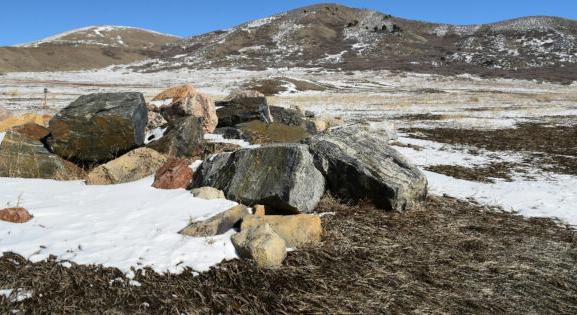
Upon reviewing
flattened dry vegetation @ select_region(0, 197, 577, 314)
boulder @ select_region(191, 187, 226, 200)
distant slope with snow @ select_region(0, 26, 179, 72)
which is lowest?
flattened dry vegetation @ select_region(0, 197, 577, 314)

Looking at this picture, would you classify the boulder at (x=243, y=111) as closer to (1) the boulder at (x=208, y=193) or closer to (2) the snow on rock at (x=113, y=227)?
(2) the snow on rock at (x=113, y=227)

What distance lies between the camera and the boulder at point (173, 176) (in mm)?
9578

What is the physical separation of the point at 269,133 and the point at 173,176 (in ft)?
16.8

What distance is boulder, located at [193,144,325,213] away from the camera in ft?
27.4

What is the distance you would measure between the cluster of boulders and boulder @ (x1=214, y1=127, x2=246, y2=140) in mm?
1094

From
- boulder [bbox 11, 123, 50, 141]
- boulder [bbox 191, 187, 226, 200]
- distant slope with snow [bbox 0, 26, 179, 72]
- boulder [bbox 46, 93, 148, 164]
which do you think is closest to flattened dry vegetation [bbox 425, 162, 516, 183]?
boulder [bbox 191, 187, 226, 200]

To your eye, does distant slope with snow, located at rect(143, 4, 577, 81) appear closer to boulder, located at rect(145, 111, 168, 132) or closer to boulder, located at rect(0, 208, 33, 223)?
boulder, located at rect(145, 111, 168, 132)

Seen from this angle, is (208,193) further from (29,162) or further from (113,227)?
(29,162)

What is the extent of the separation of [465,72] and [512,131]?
8103 cm

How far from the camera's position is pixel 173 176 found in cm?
966

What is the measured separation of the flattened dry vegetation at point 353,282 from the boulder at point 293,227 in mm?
233

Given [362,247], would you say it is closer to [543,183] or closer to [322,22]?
[543,183]

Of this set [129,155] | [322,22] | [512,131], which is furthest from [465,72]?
[129,155]

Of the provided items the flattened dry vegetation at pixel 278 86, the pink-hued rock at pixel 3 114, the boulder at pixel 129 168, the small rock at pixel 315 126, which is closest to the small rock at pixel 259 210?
the boulder at pixel 129 168
